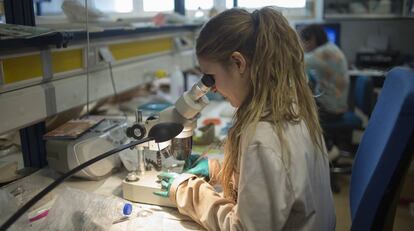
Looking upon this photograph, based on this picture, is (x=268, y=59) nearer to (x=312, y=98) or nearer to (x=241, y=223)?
(x=312, y=98)

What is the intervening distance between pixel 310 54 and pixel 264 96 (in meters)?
2.30

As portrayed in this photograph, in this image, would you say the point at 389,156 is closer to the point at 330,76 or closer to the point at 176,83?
the point at 176,83

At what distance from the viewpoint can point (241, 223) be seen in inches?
34.4

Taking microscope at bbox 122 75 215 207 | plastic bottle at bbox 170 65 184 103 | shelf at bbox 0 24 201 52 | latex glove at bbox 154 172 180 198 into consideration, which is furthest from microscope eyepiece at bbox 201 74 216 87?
plastic bottle at bbox 170 65 184 103

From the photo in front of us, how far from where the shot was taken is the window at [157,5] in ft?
7.64

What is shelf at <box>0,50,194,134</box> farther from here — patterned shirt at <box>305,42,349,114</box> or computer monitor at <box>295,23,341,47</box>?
computer monitor at <box>295,23,341,47</box>

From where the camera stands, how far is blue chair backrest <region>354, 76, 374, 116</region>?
3.08 meters

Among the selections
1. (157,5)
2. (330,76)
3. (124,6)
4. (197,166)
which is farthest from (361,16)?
(197,166)

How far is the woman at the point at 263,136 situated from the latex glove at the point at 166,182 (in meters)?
0.02

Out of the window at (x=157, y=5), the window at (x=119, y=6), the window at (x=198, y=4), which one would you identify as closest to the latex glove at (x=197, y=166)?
the window at (x=119, y=6)

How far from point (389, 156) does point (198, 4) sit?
2.06 meters

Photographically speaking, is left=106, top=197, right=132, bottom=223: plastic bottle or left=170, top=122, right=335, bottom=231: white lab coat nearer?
left=170, top=122, right=335, bottom=231: white lab coat

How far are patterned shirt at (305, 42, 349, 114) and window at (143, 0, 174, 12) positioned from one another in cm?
112

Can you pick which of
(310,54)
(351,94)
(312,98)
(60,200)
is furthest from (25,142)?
(351,94)
